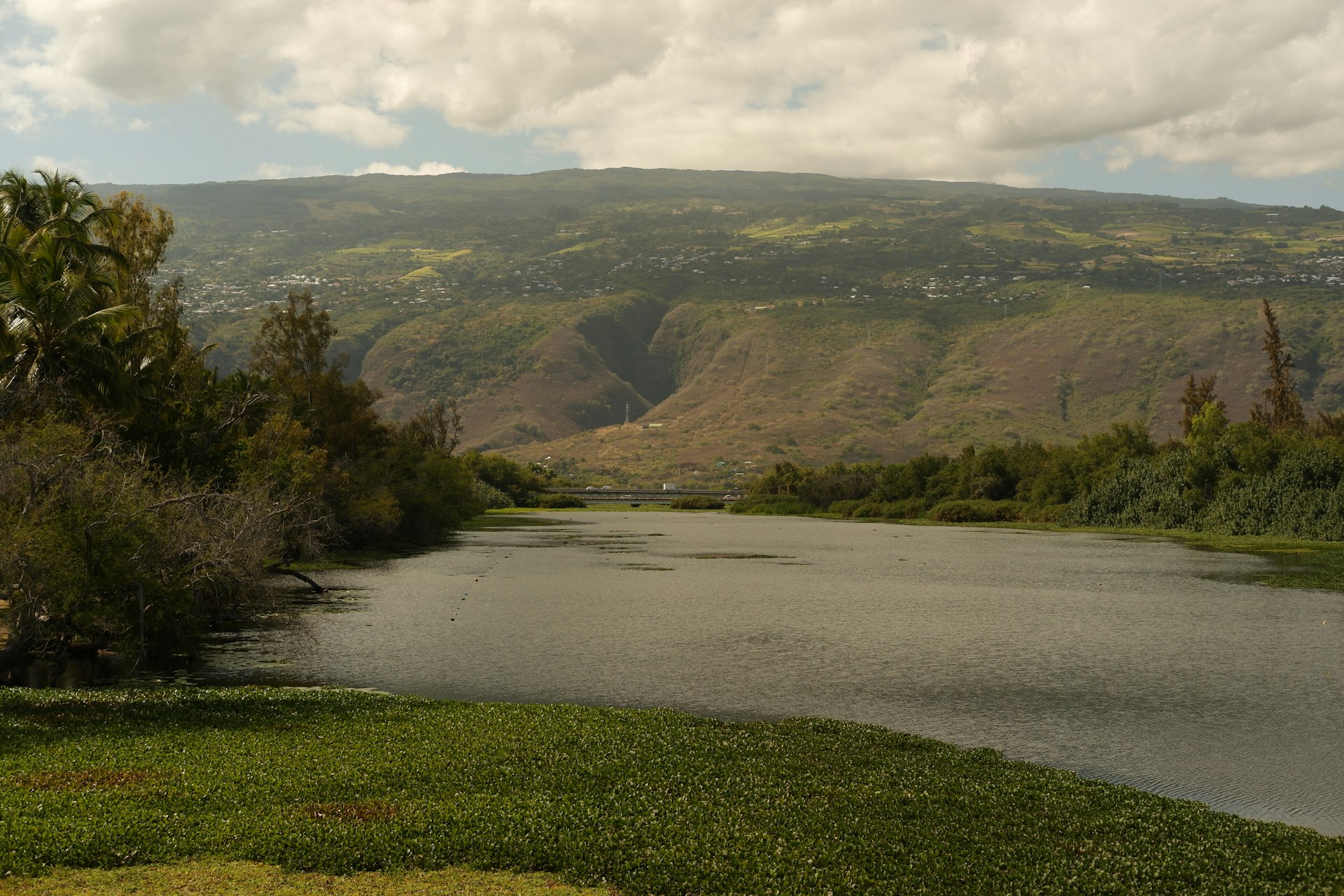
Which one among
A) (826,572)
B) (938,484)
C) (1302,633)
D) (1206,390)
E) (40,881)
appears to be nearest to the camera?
(40,881)

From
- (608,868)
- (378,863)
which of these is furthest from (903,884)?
(378,863)

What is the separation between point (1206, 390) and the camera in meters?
142

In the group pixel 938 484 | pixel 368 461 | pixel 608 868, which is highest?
pixel 608 868

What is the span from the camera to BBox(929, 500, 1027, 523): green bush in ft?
476

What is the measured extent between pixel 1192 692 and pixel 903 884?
20446 mm

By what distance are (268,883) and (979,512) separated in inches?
5673

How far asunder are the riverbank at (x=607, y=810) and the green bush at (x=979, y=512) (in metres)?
130

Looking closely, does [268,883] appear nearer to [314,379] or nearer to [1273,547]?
[314,379]

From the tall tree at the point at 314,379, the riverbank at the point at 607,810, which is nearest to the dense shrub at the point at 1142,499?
the tall tree at the point at 314,379

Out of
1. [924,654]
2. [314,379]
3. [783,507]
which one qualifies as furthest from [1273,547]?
[783,507]

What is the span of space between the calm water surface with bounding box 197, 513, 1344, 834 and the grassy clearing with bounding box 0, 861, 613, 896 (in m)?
13.2

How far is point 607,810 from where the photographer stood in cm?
1592

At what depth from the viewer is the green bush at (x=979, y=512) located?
145 m

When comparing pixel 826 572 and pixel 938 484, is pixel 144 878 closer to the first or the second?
pixel 826 572
